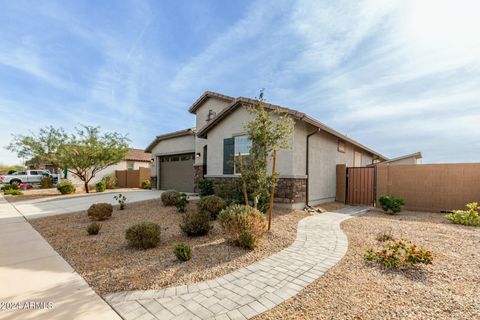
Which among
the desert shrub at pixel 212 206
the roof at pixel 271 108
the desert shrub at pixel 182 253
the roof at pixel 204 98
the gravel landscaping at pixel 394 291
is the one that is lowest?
the gravel landscaping at pixel 394 291

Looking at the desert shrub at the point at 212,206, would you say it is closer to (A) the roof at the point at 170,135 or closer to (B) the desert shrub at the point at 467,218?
A: (B) the desert shrub at the point at 467,218

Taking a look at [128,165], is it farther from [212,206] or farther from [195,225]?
[195,225]

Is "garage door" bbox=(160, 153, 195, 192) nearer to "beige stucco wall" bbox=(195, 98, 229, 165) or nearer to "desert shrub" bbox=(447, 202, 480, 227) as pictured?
"beige stucco wall" bbox=(195, 98, 229, 165)

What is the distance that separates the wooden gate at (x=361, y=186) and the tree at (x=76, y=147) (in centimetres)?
1718

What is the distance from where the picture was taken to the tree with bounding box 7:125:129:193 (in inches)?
635

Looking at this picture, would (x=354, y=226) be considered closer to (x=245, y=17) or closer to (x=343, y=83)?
(x=343, y=83)

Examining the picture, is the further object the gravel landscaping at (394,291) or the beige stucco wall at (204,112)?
the beige stucco wall at (204,112)

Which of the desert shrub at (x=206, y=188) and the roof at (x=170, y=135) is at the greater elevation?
the roof at (x=170, y=135)

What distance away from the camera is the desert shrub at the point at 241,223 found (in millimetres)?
4812

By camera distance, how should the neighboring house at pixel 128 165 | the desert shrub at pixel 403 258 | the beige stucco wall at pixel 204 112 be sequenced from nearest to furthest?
the desert shrub at pixel 403 258 → the beige stucco wall at pixel 204 112 → the neighboring house at pixel 128 165

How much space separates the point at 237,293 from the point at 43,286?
10.4 feet

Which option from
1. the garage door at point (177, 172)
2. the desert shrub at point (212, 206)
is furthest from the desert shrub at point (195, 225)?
the garage door at point (177, 172)

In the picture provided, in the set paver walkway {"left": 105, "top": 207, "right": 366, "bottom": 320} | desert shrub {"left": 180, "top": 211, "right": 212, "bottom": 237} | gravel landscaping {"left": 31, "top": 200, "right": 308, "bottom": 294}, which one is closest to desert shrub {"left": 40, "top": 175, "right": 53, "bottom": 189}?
gravel landscaping {"left": 31, "top": 200, "right": 308, "bottom": 294}

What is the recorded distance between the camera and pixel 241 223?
4816mm
